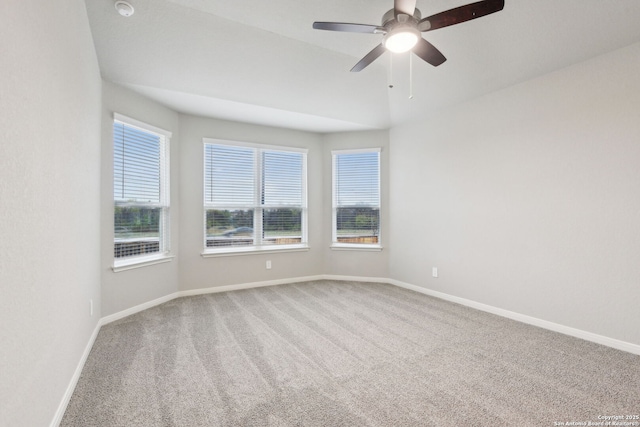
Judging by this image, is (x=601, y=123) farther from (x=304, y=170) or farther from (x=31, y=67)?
(x=31, y=67)

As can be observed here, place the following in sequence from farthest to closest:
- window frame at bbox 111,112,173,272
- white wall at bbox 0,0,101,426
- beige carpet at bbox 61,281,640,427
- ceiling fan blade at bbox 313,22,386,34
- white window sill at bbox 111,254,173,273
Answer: window frame at bbox 111,112,173,272, white window sill at bbox 111,254,173,273, ceiling fan blade at bbox 313,22,386,34, beige carpet at bbox 61,281,640,427, white wall at bbox 0,0,101,426

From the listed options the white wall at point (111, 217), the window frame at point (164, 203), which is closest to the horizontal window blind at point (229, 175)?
the white wall at point (111, 217)

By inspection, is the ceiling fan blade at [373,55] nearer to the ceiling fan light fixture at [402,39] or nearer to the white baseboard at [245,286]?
the ceiling fan light fixture at [402,39]

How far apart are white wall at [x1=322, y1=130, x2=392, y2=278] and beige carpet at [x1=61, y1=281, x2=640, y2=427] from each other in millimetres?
1613

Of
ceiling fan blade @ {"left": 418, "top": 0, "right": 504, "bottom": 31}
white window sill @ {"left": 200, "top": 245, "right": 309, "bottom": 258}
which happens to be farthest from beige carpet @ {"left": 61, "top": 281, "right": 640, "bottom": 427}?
ceiling fan blade @ {"left": 418, "top": 0, "right": 504, "bottom": 31}

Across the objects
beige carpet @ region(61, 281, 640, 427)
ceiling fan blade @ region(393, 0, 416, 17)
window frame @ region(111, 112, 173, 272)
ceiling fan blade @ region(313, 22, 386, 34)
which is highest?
ceiling fan blade @ region(393, 0, 416, 17)

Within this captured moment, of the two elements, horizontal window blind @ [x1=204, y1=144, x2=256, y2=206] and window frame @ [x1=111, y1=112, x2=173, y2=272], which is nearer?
window frame @ [x1=111, y1=112, x2=173, y2=272]

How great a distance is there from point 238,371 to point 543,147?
3778 millimetres

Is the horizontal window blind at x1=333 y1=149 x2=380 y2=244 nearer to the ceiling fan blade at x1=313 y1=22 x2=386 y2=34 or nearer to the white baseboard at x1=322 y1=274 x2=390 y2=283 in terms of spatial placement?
the white baseboard at x1=322 y1=274 x2=390 y2=283

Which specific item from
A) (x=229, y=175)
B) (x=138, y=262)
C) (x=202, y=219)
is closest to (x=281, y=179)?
(x=229, y=175)

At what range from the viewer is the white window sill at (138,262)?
3.42 metres

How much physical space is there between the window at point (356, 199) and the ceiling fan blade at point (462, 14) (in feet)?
10.1

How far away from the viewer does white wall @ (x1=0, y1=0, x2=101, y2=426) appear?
120 cm

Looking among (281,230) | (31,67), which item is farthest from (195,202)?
(31,67)
